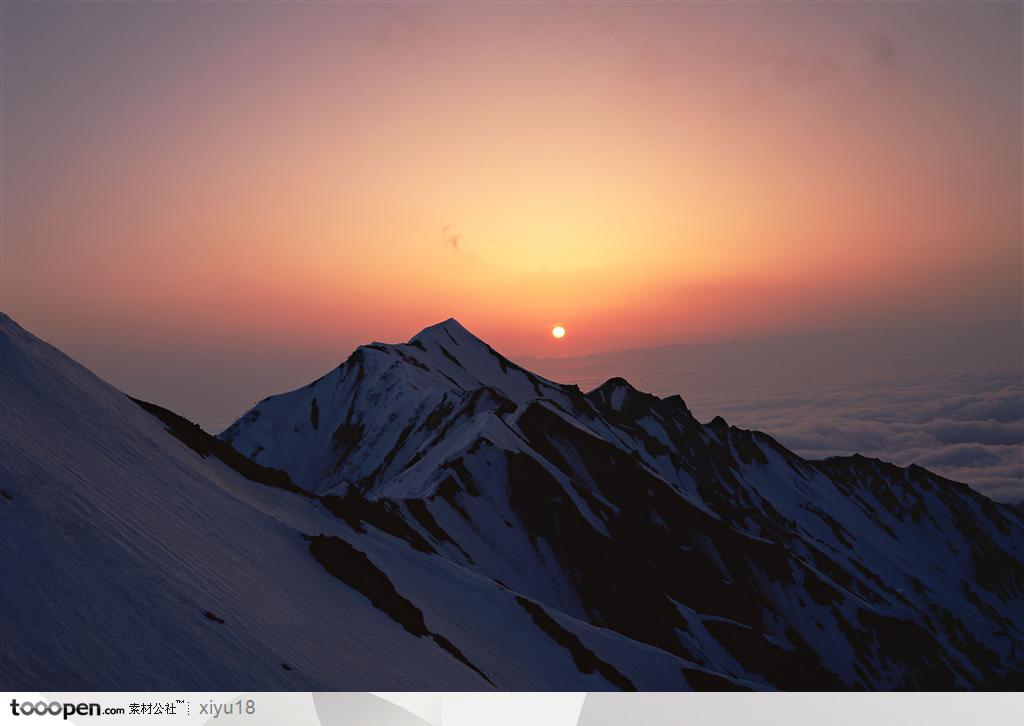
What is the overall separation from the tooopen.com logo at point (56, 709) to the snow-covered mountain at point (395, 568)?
119 cm

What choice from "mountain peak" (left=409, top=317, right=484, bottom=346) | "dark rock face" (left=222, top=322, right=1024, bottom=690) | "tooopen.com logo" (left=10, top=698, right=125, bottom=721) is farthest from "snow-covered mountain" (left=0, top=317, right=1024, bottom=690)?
"mountain peak" (left=409, top=317, right=484, bottom=346)

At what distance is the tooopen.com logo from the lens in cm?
1036

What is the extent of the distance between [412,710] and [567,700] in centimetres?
217

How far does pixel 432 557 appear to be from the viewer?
146 feet

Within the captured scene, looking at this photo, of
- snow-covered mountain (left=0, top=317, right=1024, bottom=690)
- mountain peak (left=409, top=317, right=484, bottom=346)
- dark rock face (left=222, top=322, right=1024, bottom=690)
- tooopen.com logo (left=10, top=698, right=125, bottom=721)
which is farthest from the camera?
mountain peak (left=409, top=317, right=484, bottom=346)

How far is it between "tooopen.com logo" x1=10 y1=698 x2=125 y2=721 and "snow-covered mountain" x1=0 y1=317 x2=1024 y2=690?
119cm

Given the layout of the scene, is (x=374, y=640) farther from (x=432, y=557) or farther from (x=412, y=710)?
(x=432, y=557)

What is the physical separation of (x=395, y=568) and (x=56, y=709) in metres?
30.4

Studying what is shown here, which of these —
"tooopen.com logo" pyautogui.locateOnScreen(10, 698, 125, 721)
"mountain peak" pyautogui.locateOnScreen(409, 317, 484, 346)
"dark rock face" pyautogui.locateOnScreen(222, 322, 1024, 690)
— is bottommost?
"dark rock face" pyautogui.locateOnScreen(222, 322, 1024, 690)

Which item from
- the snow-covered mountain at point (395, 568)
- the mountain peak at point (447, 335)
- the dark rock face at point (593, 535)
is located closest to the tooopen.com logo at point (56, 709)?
the snow-covered mountain at point (395, 568)

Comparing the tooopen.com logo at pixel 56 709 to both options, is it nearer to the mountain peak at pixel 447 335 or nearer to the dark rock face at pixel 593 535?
the dark rock face at pixel 593 535

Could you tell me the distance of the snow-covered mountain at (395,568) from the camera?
621 inches

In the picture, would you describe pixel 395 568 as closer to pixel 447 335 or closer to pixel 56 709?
pixel 56 709

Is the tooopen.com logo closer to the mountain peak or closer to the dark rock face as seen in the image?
the dark rock face
